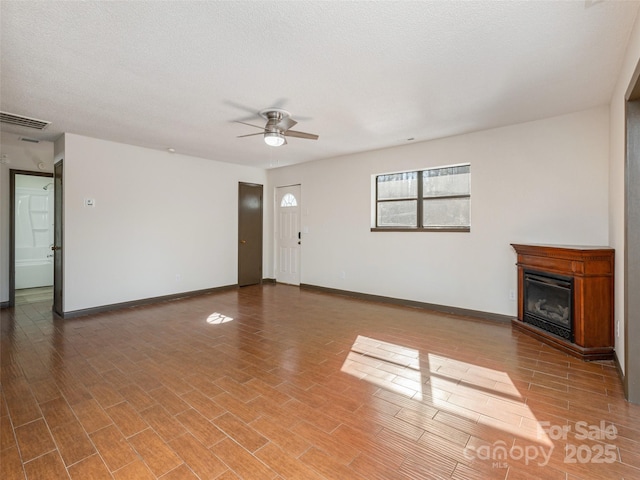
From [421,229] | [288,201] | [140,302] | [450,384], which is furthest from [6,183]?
[450,384]

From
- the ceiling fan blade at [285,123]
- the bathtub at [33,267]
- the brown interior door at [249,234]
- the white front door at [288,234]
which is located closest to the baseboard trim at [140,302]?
the brown interior door at [249,234]

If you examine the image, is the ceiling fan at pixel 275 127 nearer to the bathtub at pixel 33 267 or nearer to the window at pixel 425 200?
the window at pixel 425 200

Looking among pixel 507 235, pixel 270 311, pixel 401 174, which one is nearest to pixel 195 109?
pixel 270 311

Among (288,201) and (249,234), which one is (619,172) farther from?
(249,234)

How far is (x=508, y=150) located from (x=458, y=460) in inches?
152

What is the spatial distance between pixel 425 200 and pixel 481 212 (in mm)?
900

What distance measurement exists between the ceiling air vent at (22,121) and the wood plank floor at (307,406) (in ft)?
8.57

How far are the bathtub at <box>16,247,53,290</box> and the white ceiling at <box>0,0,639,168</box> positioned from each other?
3.79 m

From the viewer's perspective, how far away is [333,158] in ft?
20.2

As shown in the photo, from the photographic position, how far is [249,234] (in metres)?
7.08

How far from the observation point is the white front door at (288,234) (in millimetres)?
7004

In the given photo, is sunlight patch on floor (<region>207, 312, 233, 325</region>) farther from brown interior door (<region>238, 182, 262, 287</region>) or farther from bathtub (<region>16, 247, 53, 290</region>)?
bathtub (<region>16, 247, 53, 290</region>)

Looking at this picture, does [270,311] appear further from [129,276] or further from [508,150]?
[508,150]

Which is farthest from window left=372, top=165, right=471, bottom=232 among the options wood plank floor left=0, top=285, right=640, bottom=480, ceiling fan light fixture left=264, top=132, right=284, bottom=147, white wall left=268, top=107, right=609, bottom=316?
ceiling fan light fixture left=264, top=132, right=284, bottom=147
